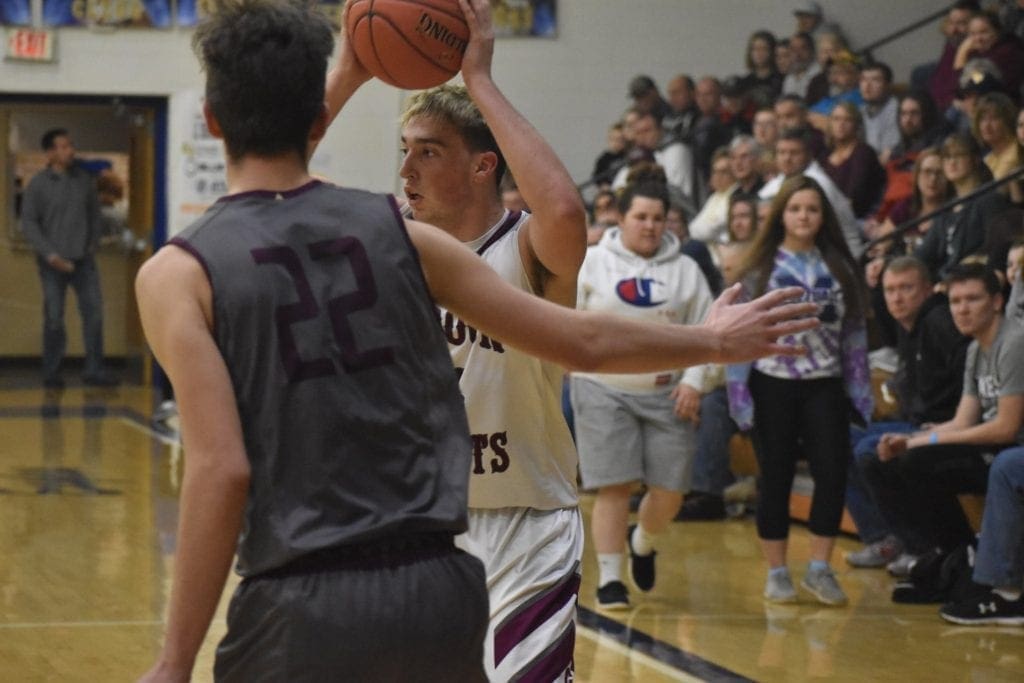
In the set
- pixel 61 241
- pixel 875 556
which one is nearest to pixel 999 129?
pixel 875 556

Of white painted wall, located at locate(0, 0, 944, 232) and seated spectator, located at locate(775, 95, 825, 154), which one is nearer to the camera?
seated spectator, located at locate(775, 95, 825, 154)

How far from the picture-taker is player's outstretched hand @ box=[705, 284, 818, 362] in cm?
262

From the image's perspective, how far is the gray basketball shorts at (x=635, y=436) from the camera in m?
7.23

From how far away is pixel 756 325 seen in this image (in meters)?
2.64

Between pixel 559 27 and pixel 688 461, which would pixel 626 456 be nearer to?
pixel 688 461

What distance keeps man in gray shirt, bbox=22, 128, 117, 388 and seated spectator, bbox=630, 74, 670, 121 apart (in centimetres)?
518

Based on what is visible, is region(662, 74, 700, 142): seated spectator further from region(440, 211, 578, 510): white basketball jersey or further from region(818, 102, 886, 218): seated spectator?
region(440, 211, 578, 510): white basketball jersey

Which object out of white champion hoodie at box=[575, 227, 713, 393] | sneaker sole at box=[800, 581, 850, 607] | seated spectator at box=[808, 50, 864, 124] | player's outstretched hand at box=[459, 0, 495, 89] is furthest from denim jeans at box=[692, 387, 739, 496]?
player's outstretched hand at box=[459, 0, 495, 89]

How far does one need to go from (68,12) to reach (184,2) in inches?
40.7

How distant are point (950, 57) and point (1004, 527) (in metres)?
6.76

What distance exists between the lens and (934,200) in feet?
33.4

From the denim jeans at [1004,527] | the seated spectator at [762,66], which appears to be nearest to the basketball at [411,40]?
the denim jeans at [1004,527]

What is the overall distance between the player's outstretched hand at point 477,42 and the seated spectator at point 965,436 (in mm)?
4327

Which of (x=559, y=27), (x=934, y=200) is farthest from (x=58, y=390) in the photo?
(x=934, y=200)
